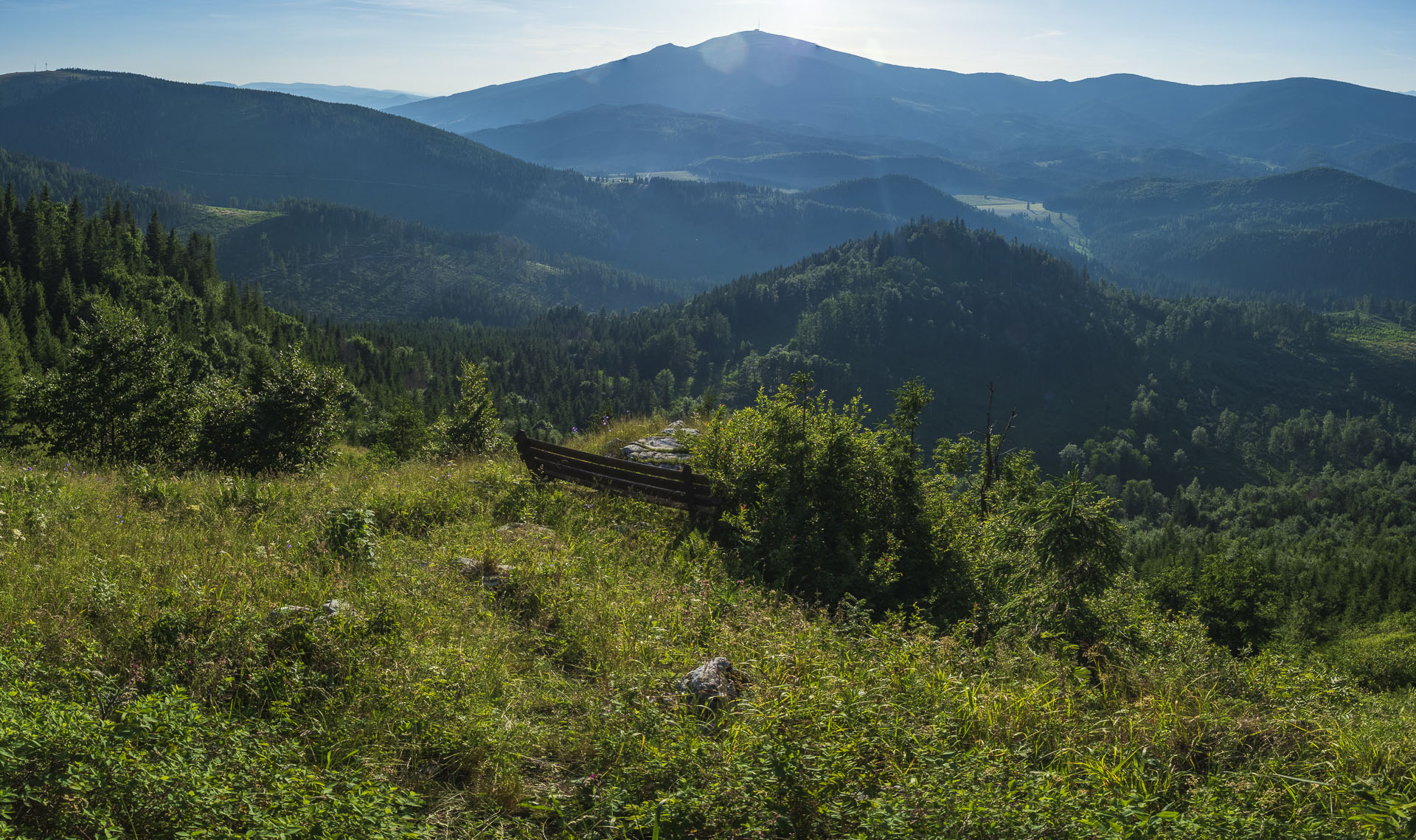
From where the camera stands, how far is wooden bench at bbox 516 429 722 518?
41.1 ft

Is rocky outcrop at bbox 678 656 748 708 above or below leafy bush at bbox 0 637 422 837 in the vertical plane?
below

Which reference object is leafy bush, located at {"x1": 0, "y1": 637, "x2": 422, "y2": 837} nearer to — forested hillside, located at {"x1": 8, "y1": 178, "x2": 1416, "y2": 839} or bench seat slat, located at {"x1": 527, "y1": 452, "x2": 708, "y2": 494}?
forested hillside, located at {"x1": 8, "y1": 178, "x2": 1416, "y2": 839}

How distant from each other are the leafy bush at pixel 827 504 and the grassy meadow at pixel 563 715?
161cm

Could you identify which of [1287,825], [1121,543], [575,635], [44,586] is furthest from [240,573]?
[1121,543]

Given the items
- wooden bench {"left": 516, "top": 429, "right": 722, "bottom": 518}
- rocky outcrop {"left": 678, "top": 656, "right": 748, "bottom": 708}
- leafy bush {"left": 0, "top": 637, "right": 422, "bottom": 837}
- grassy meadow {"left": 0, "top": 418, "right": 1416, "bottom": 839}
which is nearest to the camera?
leafy bush {"left": 0, "top": 637, "right": 422, "bottom": 837}

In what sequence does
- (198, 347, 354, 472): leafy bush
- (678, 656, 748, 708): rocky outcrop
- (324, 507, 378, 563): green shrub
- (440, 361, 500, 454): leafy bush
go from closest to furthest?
1. (678, 656, 748, 708): rocky outcrop
2. (324, 507, 378, 563): green shrub
3. (198, 347, 354, 472): leafy bush
4. (440, 361, 500, 454): leafy bush

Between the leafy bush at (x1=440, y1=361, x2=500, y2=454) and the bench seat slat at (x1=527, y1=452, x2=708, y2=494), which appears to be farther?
the leafy bush at (x1=440, y1=361, x2=500, y2=454)

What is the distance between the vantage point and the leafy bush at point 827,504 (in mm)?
11188

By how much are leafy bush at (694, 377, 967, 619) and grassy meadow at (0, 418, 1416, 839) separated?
161 cm

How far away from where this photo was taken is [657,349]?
199 metres

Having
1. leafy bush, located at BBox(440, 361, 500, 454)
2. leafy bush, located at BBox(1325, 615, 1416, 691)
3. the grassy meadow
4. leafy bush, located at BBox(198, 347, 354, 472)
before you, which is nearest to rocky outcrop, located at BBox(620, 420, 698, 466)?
leafy bush, located at BBox(440, 361, 500, 454)

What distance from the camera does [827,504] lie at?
12.2m

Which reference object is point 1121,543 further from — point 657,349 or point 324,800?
point 657,349

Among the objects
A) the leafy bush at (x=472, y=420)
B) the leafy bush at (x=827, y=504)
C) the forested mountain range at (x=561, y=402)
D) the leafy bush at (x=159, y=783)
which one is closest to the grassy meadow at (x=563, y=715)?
the leafy bush at (x=159, y=783)
